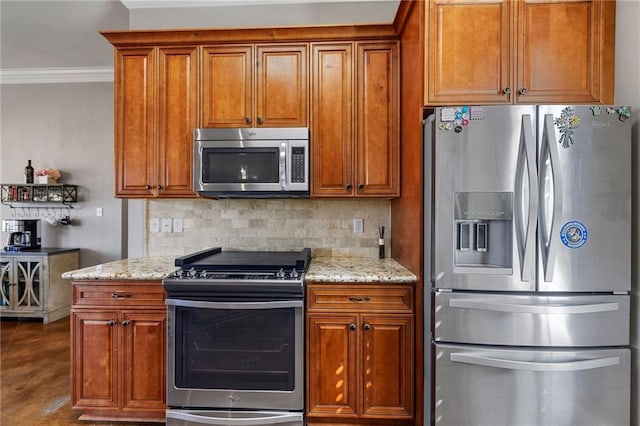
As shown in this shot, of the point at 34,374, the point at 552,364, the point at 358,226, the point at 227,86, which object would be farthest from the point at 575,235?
the point at 34,374

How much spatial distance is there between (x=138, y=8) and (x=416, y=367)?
11.2 ft

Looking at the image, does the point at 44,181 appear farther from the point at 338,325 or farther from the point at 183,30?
the point at 338,325

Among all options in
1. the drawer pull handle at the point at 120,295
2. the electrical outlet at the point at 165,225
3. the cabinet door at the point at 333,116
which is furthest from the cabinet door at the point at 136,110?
the cabinet door at the point at 333,116

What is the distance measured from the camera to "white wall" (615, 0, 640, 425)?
5.28ft

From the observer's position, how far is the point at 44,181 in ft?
14.0

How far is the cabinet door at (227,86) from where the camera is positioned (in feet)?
7.85

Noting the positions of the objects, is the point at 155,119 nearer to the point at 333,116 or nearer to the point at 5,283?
the point at 333,116

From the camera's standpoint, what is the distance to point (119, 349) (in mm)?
2016

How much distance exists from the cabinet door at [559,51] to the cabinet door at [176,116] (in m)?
2.11

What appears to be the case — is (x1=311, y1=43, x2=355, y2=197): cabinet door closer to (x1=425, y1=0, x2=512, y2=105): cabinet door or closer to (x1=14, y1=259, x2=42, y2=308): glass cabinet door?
(x1=425, y1=0, x2=512, y2=105): cabinet door

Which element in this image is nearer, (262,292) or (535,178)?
(535,178)

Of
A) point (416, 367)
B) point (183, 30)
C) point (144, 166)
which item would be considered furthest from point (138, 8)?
point (416, 367)

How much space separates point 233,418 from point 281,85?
2.16 metres

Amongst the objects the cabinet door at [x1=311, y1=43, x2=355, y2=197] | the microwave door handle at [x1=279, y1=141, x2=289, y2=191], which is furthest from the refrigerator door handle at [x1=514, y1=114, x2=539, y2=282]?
the microwave door handle at [x1=279, y1=141, x2=289, y2=191]
